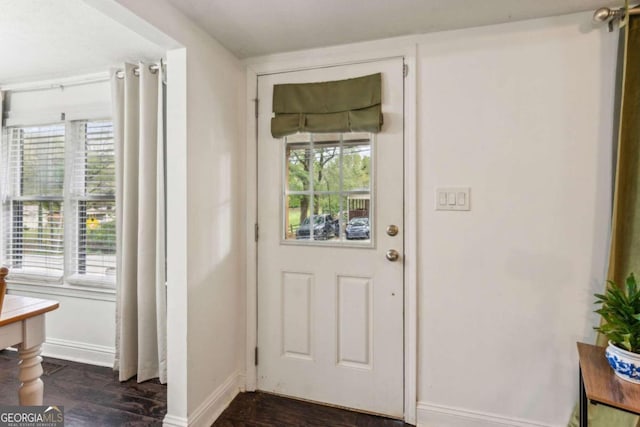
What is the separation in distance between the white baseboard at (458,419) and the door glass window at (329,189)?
3.11 feet

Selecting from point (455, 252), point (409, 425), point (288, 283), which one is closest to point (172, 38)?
point (288, 283)

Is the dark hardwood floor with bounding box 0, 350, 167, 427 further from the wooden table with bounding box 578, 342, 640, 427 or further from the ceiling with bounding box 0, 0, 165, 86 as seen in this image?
the ceiling with bounding box 0, 0, 165, 86

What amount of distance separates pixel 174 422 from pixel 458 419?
1459 mm

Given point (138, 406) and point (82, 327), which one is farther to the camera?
point (82, 327)

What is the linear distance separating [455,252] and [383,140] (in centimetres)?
72

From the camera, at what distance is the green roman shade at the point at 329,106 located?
181 centimetres

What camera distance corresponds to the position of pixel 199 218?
1729mm

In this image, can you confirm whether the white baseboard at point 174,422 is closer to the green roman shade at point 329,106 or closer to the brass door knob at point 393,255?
the brass door knob at point 393,255

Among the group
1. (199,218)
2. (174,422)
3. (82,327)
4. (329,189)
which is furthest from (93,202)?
(329,189)

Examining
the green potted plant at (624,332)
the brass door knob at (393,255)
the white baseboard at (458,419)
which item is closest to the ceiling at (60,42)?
the brass door knob at (393,255)

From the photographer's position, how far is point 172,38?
1513 millimetres

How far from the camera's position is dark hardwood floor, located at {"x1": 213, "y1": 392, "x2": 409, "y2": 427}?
70.3 inches

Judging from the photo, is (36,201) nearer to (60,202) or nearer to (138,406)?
(60,202)

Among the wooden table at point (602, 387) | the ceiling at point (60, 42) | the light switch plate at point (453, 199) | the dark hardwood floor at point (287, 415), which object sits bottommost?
the dark hardwood floor at point (287, 415)
